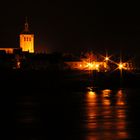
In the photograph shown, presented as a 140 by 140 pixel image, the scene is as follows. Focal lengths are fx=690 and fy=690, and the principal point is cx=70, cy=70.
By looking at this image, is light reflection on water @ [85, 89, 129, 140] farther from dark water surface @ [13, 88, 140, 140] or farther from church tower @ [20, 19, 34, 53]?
church tower @ [20, 19, 34, 53]

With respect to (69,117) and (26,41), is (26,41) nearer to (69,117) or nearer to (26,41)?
(26,41)

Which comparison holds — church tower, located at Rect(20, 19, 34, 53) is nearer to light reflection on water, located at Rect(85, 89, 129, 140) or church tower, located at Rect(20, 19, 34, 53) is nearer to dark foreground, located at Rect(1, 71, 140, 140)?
dark foreground, located at Rect(1, 71, 140, 140)

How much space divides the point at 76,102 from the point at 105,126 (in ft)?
38.5

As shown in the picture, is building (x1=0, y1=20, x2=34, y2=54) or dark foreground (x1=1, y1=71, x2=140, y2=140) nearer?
dark foreground (x1=1, y1=71, x2=140, y2=140)

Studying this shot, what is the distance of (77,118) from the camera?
3002 cm

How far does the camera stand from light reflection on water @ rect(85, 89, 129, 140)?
2514 cm

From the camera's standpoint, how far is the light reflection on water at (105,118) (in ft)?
82.5

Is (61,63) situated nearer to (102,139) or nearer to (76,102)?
(76,102)

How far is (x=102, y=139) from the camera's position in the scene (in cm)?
2402

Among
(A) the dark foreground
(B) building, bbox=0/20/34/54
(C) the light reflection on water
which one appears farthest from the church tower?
(C) the light reflection on water

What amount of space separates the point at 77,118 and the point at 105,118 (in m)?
1.24

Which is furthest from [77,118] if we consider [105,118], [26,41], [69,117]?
[26,41]

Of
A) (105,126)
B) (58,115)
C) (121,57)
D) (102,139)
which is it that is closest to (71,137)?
(102,139)

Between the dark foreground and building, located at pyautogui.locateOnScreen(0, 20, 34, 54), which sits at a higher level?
building, located at pyautogui.locateOnScreen(0, 20, 34, 54)
